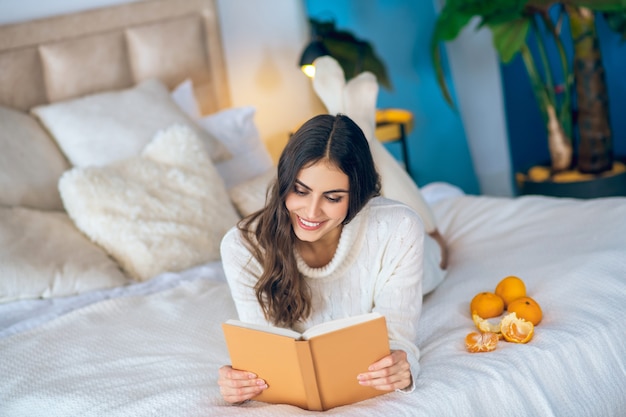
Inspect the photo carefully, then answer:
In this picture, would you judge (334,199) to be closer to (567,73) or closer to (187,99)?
(187,99)

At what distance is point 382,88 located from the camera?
152 inches

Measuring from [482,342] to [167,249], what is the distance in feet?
3.64

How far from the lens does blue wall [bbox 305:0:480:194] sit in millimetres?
3801

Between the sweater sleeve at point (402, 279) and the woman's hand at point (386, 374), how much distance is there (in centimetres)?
14

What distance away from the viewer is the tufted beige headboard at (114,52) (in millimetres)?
2930

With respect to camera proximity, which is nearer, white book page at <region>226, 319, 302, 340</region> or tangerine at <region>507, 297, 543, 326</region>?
white book page at <region>226, 319, 302, 340</region>

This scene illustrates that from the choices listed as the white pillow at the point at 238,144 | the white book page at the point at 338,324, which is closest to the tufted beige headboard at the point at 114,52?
the white pillow at the point at 238,144

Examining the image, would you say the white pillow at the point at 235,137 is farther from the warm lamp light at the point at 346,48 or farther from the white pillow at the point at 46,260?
the white pillow at the point at 46,260

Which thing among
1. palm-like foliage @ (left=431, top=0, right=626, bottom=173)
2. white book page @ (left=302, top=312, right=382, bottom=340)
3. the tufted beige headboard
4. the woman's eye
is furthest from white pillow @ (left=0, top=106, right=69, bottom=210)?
palm-like foliage @ (left=431, top=0, right=626, bottom=173)

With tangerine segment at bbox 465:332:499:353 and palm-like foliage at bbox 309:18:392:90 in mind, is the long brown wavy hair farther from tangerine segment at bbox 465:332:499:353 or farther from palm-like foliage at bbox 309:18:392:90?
palm-like foliage at bbox 309:18:392:90

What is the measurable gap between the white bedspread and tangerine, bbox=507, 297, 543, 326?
27mm

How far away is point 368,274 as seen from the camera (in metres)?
1.78

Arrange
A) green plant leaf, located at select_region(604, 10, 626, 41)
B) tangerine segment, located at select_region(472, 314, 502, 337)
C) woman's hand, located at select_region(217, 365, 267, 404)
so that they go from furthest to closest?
green plant leaf, located at select_region(604, 10, 626, 41) → tangerine segment, located at select_region(472, 314, 502, 337) → woman's hand, located at select_region(217, 365, 267, 404)

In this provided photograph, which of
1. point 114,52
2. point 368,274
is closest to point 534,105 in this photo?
point 114,52
